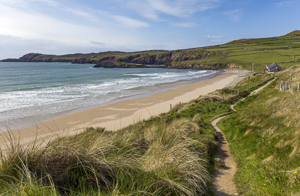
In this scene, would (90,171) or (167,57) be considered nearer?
(90,171)

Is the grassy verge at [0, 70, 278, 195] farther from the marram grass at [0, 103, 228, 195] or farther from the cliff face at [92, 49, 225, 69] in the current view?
the cliff face at [92, 49, 225, 69]

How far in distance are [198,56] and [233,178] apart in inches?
5942

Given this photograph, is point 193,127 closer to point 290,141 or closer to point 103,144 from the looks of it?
point 290,141

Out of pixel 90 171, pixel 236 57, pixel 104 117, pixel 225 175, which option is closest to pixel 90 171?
pixel 90 171

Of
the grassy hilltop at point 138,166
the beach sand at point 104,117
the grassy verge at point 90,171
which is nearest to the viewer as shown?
the grassy verge at point 90,171

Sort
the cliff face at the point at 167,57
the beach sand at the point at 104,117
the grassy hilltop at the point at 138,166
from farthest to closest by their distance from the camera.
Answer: the cliff face at the point at 167,57
the beach sand at the point at 104,117
the grassy hilltop at the point at 138,166

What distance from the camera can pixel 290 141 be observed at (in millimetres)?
6797

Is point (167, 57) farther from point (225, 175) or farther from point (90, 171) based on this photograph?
point (90, 171)

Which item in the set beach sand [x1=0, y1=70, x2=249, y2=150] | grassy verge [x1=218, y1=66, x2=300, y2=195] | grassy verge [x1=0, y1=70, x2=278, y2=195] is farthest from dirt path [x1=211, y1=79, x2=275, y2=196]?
beach sand [x1=0, y1=70, x2=249, y2=150]

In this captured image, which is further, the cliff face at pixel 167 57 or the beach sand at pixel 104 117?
the cliff face at pixel 167 57

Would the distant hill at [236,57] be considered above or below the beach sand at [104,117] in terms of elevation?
above

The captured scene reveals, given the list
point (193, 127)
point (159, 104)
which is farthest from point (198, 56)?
point (193, 127)

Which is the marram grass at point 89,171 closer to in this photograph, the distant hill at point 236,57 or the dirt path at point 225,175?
the dirt path at point 225,175

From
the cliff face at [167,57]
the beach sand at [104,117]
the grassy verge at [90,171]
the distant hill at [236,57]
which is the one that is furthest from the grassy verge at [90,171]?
the cliff face at [167,57]
